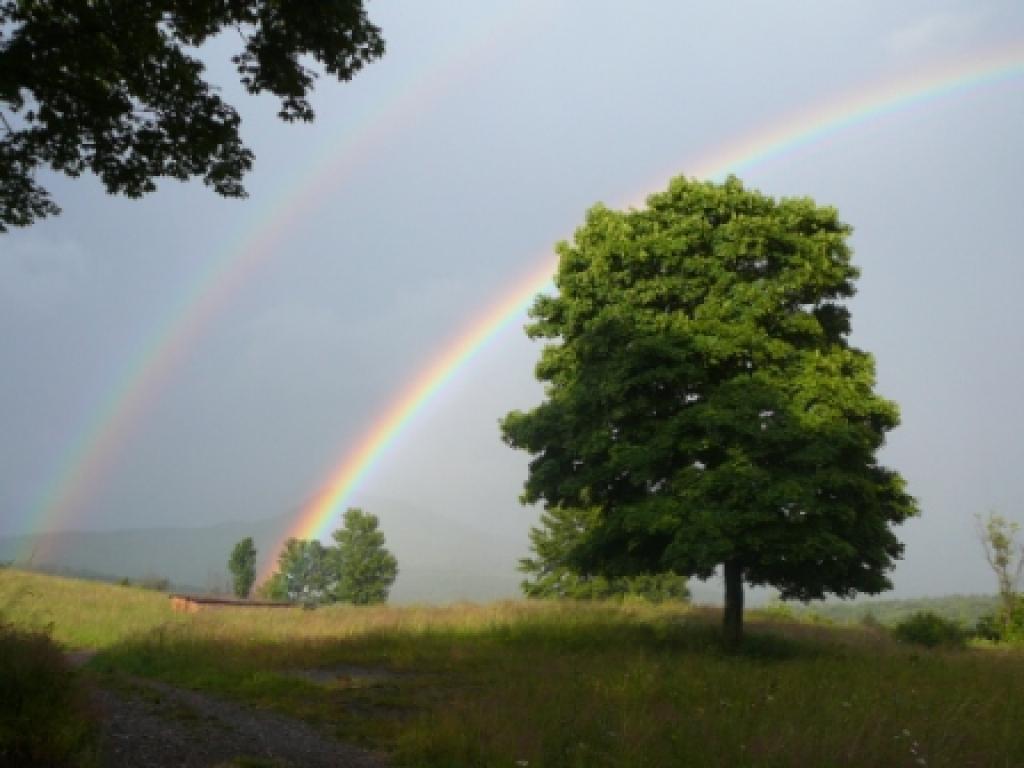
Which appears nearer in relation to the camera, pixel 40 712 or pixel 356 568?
pixel 40 712

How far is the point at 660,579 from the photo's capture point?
201 ft

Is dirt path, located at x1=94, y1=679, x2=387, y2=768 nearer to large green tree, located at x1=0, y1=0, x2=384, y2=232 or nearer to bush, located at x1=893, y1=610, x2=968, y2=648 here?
large green tree, located at x1=0, y1=0, x2=384, y2=232

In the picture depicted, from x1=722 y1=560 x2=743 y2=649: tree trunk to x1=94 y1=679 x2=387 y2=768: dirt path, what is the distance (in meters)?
13.0

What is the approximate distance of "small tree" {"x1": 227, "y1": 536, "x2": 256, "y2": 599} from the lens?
269ft

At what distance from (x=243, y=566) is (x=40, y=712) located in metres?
85.8

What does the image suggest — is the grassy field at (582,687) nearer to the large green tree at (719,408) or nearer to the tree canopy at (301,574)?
the large green tree at (719,408)

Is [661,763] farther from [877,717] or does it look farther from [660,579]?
[660,579]

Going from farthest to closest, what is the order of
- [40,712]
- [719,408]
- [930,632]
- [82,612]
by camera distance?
1. [930,632]
2. [82,612]
3. [719,408]
4. [40,712]

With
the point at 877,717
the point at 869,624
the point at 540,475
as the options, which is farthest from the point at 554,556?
the point at 877,717

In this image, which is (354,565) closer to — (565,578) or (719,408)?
(565,578)

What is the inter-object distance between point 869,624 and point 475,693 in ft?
104

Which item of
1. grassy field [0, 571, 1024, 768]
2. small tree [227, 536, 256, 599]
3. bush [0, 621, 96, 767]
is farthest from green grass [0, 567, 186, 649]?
small tree [227, 536, 256, 599]

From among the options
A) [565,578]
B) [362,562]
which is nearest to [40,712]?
[565,578]

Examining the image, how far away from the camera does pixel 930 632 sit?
26.8 m
